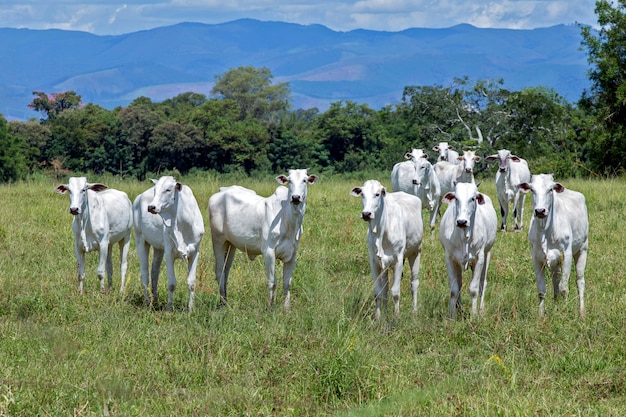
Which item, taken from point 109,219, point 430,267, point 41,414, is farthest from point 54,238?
point 41,414

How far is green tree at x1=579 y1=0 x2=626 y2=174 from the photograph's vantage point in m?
30.9

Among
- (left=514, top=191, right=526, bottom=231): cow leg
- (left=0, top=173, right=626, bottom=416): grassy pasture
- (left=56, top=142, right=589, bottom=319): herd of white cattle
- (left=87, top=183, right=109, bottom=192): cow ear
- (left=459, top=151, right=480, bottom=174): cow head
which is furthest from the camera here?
(left=459, top=151, right=480, bottom=174): cow head

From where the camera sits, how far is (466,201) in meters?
9.27

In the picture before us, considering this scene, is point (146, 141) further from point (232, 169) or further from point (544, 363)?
point (544, 363)

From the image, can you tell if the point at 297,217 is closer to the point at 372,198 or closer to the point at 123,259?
the point at 372,198

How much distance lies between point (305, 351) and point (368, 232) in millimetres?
2252

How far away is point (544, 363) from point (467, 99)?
3533cm

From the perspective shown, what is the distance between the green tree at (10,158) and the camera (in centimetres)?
3667

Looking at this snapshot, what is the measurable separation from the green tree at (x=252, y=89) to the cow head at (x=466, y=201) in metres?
77.8

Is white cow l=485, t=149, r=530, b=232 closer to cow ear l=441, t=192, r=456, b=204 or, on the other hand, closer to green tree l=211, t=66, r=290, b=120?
cow ear l=441, t=192, r=456, b=204

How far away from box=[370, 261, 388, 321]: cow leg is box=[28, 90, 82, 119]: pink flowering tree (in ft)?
195

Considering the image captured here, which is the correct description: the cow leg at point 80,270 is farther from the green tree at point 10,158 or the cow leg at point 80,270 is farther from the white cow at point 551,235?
the green tree at point 10,158

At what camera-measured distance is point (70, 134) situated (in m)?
44.7

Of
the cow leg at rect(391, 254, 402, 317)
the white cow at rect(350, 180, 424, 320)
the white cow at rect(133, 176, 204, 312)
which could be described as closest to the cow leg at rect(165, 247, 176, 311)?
the white cow at rect(133, 176, 204, 312)
